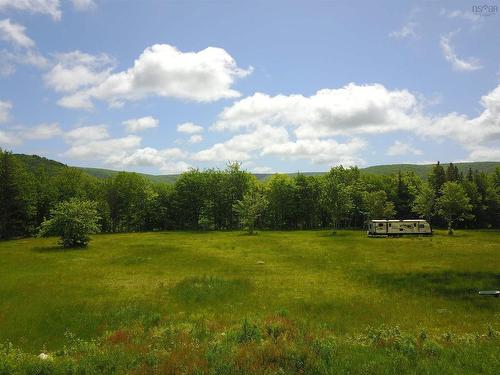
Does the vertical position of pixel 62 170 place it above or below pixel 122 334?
above

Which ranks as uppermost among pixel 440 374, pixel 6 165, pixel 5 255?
pixel 6 165

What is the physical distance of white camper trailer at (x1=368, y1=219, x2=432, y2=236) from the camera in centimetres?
8356

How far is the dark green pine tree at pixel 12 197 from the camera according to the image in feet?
284

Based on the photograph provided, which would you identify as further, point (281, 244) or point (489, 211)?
point (489, 211)

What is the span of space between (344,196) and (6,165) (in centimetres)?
8049

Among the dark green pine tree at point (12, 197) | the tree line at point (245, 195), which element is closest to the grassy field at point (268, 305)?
the dark green pine tree at point (12, 197)

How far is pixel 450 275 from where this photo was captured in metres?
36.8

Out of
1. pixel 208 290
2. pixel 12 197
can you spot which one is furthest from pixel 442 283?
pixel 12 197

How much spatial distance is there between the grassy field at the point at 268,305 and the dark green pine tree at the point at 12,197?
39186 millimetres

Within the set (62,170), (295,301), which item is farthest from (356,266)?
(62,170)

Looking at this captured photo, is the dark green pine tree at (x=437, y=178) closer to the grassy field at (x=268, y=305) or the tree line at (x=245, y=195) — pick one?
the tree line at (x=245, y=195)

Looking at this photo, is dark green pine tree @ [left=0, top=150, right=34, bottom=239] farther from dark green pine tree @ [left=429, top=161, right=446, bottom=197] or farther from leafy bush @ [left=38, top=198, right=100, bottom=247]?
dark green pine tree @ [left=429, top=161, right=446, bottom=197]

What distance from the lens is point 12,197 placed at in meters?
87.4

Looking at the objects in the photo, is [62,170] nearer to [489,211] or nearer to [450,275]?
[450,275]
